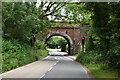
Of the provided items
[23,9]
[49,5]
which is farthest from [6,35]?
[49,5]

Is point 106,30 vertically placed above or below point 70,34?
below

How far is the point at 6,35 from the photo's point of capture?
2736 cm

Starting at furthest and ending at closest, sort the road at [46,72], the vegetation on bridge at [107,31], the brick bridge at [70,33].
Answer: the brick bridge at [70,33] → the road at [46,72] → the vegetation on bridge at [107,31]

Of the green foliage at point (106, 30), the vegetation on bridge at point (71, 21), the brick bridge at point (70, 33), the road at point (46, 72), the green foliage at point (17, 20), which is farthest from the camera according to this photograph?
the brick bridge at point (70, 33)

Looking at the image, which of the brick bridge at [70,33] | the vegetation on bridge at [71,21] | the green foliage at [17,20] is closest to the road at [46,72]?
the vegetation on bridge at [71,21]

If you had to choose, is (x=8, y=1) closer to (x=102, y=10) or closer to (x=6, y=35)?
(x=6, y=35)

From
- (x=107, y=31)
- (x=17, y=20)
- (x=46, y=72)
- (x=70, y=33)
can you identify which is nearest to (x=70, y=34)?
(x=70, y=33)

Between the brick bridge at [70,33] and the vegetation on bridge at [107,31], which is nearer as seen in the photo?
the vegetation on bridge at [107,31]

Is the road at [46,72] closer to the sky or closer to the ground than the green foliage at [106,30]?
closer to the ground

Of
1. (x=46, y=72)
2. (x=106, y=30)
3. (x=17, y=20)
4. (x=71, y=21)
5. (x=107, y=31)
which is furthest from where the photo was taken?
(x=71, y=21)

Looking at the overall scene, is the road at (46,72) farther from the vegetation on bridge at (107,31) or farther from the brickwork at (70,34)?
the brickwork at (70,34)

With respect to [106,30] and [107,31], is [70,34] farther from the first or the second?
[107,31]

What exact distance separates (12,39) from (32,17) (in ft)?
10.8

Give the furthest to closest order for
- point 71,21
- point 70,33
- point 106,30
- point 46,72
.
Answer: point 70,33 → point 71,21 → point 46,72 → point 106,30
